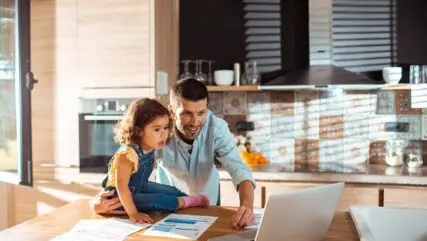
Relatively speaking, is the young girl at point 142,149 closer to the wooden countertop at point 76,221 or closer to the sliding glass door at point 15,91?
the wooden countertop at point 76,221

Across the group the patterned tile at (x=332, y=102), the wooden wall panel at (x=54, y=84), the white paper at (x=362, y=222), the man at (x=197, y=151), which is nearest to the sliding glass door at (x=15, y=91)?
the wooden wall panel at (x=54, y=84)

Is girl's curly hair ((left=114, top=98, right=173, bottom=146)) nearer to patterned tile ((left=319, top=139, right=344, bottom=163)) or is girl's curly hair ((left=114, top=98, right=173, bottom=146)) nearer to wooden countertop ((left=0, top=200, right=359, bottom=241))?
wooden countertop ((left=0, top=200, right=359, bottom=241))

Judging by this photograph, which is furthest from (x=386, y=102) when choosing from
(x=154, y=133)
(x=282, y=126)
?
(x=154, y=133)

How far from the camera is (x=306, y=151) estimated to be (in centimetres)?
350

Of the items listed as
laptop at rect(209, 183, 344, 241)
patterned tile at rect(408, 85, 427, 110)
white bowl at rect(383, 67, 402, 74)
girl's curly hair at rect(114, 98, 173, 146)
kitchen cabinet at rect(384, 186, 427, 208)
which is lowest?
kitchen cabinet at rect(384, 186, 427, 208)

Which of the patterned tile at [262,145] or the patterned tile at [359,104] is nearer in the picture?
the patterned tile at [359,104]

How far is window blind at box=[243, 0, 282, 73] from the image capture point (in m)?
3.50

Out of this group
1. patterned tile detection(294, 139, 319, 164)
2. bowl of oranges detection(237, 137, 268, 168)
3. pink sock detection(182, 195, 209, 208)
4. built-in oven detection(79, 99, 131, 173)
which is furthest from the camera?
patterned tile detection(294, 139, 319, 164)

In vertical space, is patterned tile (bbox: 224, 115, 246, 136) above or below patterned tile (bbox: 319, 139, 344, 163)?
above

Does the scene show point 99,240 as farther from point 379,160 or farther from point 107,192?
point 379,160

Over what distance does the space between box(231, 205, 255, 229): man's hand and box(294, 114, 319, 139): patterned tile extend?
2.09 metres

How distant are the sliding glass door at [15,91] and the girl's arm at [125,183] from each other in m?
1.31

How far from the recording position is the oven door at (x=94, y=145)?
124 inches

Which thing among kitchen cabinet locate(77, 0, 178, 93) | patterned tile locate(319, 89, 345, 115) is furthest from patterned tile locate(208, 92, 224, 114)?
patterned tile locate(319, 89, 345, 115)
